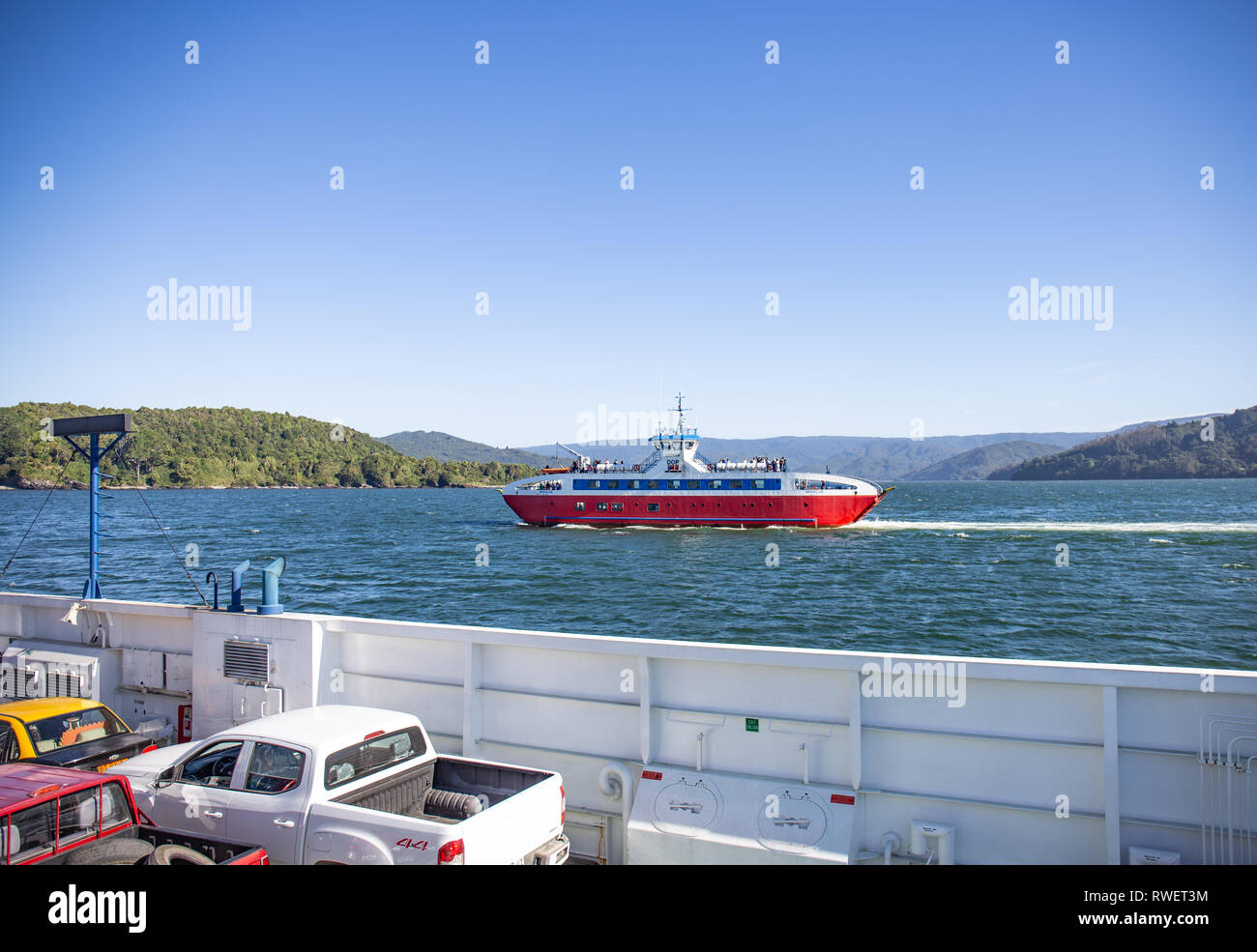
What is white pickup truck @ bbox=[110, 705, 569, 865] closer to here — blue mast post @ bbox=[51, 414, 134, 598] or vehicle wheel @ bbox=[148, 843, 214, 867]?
vehicle wheel @ bbox=[148, 843, 214, 867]

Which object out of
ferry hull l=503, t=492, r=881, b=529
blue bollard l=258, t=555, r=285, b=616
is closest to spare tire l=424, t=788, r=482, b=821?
blue bollard l=258, t=555, r=285, b=616

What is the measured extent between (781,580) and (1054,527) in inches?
1833

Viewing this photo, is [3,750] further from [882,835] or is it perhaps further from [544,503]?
[544,503]

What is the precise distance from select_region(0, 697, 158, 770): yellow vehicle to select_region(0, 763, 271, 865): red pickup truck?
162 cm

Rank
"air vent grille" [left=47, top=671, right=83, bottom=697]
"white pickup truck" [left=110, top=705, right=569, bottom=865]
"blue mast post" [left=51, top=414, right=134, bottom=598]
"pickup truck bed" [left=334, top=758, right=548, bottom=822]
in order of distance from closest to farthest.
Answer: "white pickup truck" [left=110, top=705, right=569, bottom=865], "pickup truck bed" [left=334, top=758, right=548, bottom=822], "air vent grille" [left=47, top=671, right=83, bottom=697], "blue mast post" [left=51, top=414, right=134, bottom=598]

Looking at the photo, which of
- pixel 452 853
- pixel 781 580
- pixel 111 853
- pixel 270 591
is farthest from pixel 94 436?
pixel 781 580

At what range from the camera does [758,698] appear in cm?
630

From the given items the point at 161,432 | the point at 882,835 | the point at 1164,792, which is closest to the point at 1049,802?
the point at 1164,792

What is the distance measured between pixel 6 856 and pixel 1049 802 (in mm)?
6784

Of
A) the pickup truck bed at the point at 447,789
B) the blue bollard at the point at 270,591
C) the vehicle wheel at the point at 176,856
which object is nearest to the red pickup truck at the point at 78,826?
the vehicle wheel at the point at 176,856

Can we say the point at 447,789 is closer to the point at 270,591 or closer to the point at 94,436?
the point at 270,591

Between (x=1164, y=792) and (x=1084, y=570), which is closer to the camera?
(x=1164, y=792)

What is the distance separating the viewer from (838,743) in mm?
6039

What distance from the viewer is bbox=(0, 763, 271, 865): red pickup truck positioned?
450 centimetres
